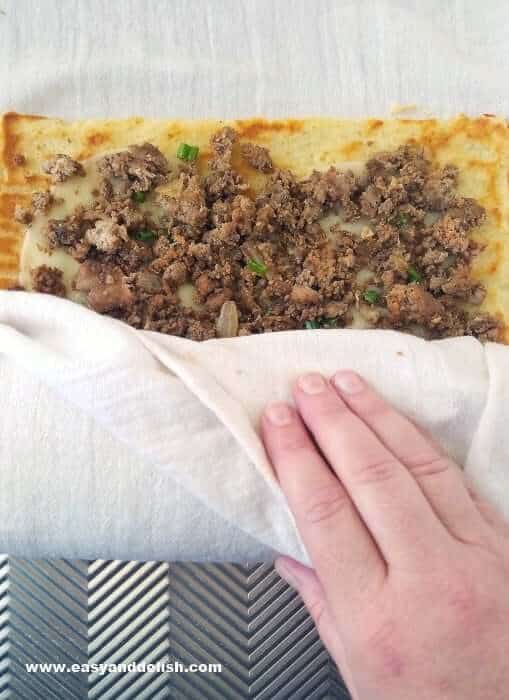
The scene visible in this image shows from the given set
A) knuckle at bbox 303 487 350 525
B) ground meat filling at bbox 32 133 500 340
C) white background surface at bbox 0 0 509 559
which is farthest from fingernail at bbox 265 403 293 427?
white background surface at bbox 0 0 509 559

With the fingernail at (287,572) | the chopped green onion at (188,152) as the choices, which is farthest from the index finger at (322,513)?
the chopped green onion at (188,152)

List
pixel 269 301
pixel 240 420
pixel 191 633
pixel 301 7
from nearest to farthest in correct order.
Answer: pixel 240 420
pixel 191 633
pixel 269 301
pixel 301 7

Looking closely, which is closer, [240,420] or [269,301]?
[240,420]

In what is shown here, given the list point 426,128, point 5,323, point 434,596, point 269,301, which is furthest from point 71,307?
point 426,128

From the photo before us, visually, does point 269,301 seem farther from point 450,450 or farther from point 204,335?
point 450,450

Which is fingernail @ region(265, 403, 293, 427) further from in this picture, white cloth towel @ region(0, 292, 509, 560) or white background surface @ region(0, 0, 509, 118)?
white background surface @ region(0, 0, 509, 118)

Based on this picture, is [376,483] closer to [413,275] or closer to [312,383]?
[312,383]
